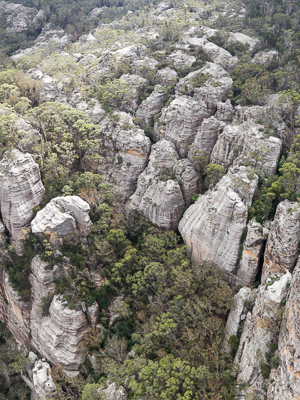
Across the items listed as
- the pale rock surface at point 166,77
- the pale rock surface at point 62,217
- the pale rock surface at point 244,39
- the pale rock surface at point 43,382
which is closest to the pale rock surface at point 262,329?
the pale rock surface at point 43,382

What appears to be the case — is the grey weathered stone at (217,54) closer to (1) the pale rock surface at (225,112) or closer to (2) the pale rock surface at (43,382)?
(1) the pale rock surface at (225,112)

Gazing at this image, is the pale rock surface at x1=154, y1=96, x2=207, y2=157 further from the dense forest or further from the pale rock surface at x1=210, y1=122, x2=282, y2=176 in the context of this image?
the pale rock surface at x1=210, y1=122, x2=282, y2=176

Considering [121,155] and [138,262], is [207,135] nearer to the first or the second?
[121,155]

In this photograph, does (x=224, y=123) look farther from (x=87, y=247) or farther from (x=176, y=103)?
(x=87, y=247)

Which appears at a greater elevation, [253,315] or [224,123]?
[224,123]

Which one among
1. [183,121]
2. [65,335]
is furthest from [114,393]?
[183,121]

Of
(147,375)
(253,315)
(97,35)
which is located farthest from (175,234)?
(97,35)

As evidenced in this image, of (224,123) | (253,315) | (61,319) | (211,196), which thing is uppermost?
(224,123)
